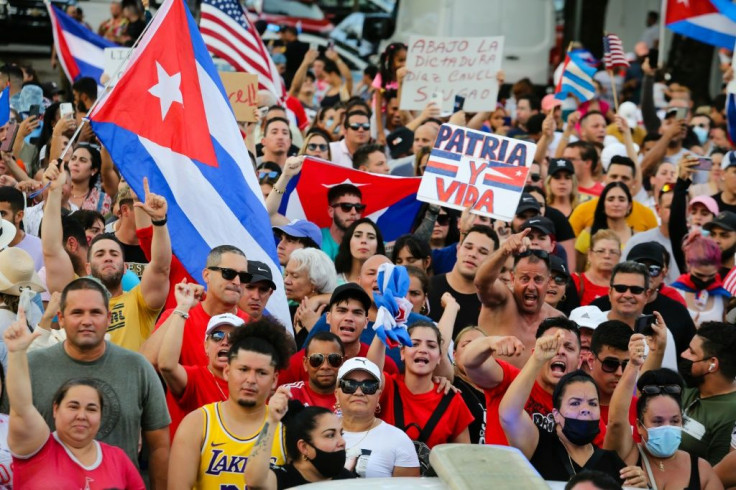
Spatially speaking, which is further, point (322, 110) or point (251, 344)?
point (322, 110)

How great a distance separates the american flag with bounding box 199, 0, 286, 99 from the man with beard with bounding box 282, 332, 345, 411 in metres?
7.19

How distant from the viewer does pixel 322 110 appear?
50.4 ft

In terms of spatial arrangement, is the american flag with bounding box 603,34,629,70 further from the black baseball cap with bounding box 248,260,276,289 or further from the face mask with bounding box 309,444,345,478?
the face mask with bounding box 309,444,345,478

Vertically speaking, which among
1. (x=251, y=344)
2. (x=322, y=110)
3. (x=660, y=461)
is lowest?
(x=660, y=461)

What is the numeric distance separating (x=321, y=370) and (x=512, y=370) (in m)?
1.02

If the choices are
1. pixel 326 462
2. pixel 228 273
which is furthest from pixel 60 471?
pixel 228 273

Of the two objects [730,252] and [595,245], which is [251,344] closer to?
[595,245]

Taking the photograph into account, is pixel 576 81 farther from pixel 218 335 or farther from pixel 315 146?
pixel 218 335

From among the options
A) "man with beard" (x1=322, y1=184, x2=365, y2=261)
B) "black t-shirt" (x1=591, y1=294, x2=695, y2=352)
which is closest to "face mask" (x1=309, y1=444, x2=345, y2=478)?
"black t-shirt" (x1=591, y1=294, x2=695, y2=352)

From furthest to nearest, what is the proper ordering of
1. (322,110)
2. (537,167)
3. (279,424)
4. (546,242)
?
1. (322,110)
2. (537,167)
3. (546,242)
4. (279,424)

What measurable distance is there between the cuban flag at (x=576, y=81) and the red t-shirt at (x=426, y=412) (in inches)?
329

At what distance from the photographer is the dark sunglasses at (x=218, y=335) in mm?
7500

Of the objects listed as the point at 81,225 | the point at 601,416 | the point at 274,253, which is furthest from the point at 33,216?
the point at 601,416

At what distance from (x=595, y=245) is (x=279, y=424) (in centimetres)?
402
